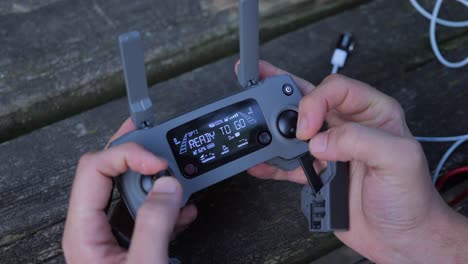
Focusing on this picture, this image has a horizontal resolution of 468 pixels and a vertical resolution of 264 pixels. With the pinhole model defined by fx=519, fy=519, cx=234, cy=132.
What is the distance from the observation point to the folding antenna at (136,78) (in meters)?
0.68

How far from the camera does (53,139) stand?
3.06 feet

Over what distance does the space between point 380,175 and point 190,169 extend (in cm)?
28

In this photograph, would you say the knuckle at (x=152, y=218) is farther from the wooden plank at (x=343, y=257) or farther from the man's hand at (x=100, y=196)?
the wooden plank at (x=343, y=257)

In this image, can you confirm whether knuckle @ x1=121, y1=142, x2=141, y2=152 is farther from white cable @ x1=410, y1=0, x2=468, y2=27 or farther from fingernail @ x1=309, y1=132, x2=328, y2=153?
white cable @ x1=410, y1=0, x2=468, y2=27

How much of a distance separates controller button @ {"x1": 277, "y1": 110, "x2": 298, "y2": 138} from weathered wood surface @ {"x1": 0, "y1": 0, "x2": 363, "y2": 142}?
27cm

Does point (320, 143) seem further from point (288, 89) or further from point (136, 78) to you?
point (136, 78)

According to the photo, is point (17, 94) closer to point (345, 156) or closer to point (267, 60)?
point (267, 60)

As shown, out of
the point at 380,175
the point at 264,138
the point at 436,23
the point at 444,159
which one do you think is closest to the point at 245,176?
the point at 264,138

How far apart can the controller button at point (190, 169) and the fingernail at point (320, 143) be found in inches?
7.0

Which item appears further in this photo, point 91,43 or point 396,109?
point 91,43

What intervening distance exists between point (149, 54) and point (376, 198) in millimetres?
504

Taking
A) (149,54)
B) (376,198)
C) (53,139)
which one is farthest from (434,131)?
(53,139)

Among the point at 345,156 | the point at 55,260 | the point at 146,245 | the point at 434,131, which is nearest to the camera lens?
the point at 146,245

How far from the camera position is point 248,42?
2.56 ft
